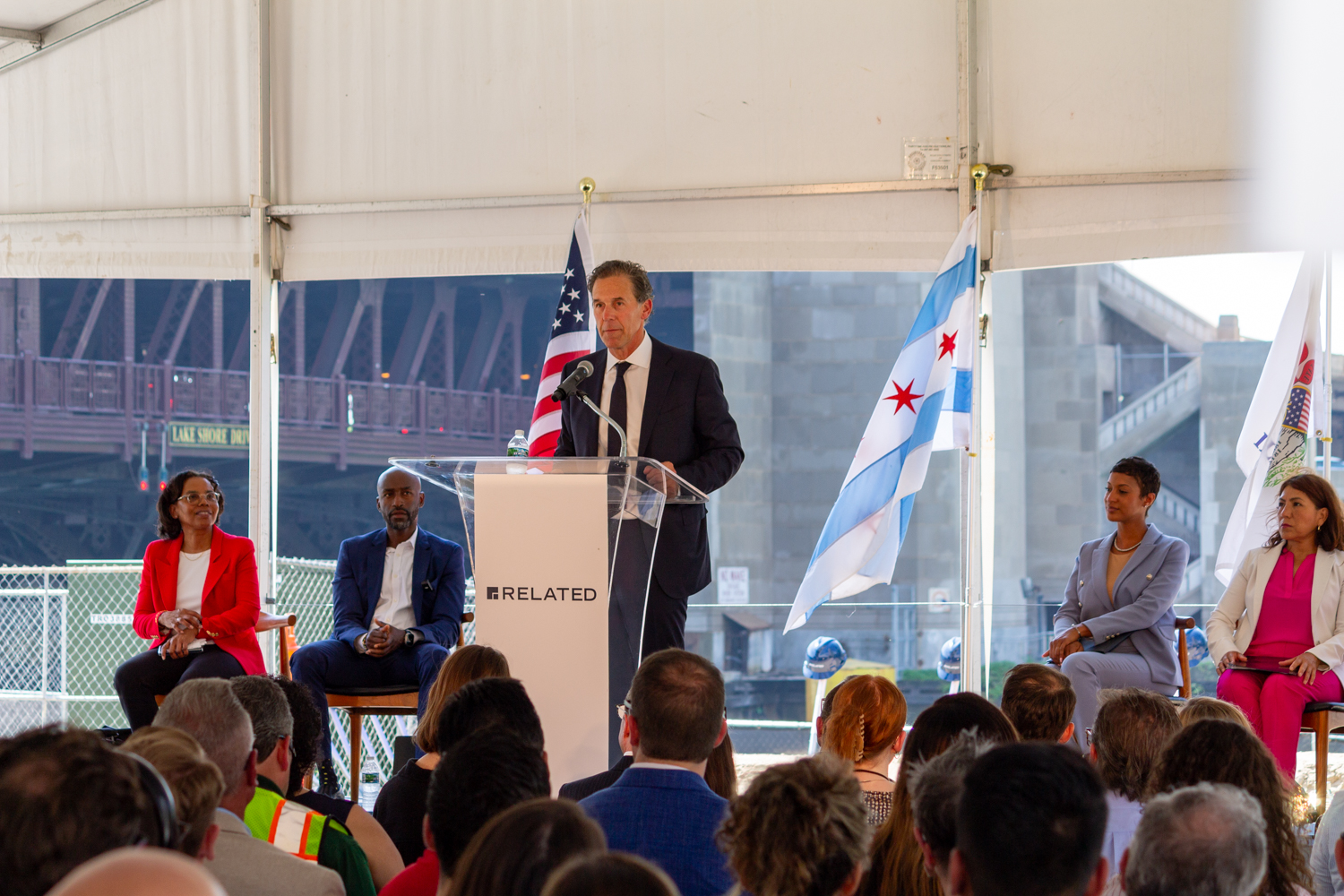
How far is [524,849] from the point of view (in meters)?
1.17

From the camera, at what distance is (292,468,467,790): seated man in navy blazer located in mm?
4277

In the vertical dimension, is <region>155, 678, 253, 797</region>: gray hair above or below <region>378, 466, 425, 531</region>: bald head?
below

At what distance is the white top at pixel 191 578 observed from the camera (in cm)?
440

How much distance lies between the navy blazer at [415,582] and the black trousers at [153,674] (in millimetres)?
418

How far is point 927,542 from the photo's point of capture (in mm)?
15297

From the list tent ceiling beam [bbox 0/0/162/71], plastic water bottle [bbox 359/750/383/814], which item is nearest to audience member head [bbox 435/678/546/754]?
plastic water bottle [bbox 359/750/383/814]

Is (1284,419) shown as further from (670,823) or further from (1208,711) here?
(670,823)

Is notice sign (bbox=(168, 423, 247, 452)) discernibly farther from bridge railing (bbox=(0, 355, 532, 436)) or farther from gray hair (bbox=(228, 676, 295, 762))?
gray hair (bbox=(228, 676, 295, 762))

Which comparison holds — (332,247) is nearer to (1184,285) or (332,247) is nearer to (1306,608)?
(1306,608)

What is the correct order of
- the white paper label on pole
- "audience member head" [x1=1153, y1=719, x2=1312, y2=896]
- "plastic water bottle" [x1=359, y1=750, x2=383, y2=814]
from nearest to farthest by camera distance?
"audience member head" [x1=1153, y1=719, x2=1312, y2=896]
"plastic water bottle" [x1=359, y1=750, x2=383, y2=814]
the white paper label on pole

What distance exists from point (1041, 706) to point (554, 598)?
43.4 inches

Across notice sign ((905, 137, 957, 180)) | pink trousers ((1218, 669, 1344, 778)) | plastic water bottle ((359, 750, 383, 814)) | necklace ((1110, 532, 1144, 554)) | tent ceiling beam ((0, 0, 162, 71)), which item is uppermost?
tent ceiling beam ((0, 0, 162, 71))

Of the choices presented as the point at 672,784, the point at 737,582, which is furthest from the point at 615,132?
the point at 737,582

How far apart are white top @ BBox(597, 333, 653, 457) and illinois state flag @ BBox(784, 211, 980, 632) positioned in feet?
4.46
